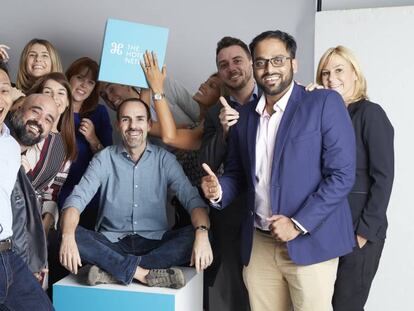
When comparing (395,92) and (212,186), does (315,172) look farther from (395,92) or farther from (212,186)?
(395,92)

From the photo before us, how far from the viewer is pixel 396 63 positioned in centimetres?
332

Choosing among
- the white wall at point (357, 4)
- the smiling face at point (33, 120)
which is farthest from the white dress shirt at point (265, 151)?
the white wall at point (357, 4)

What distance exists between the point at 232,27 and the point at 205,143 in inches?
47.6

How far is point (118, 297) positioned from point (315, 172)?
1082mm

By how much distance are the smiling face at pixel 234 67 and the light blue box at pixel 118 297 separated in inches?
40.8

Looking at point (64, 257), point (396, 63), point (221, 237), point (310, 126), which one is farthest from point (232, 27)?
point (64, 257)

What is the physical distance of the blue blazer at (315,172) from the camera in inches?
84.9

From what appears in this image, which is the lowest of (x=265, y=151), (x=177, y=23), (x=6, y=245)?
(x=6, y=245)

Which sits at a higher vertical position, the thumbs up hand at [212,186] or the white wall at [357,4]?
the white wall at [357,4]

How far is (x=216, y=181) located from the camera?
2.38 m

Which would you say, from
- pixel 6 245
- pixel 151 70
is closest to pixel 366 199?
pixel 151 70

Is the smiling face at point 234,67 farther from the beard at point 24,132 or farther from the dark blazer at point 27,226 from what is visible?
the dark blazer at point 27,226

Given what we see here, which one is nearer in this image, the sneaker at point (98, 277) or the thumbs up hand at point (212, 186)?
the thumbs up hand at point (212, 186)

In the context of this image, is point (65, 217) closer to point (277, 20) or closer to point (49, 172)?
point (49, 172)
